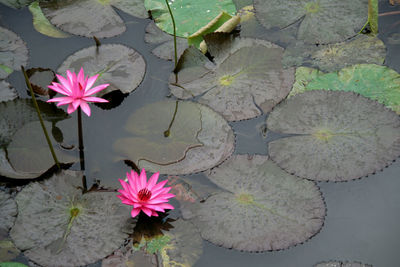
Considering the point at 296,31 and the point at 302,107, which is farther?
the point at 296,31

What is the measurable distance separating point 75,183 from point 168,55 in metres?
1.18

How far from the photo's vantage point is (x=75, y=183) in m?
2.66

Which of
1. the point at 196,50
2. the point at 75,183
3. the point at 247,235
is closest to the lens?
the point at 247,235

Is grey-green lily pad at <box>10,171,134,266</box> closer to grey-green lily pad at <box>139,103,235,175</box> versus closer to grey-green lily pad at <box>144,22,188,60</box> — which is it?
grey-green lily pad at <box>139,103,235,175</box>

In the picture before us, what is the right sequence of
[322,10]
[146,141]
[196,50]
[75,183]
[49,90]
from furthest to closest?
[322,10] < [196,50] < [49,90] < [146,141] < [75,183]

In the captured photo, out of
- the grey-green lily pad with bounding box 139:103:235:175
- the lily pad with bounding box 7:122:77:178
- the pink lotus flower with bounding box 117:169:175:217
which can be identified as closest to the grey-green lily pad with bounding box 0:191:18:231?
the lily pad with bounding box 7:122:77:178

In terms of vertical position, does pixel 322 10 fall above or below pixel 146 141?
above

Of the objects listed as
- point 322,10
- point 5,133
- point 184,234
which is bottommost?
point 184,234

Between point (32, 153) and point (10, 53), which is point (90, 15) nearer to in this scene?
point (10, 53)

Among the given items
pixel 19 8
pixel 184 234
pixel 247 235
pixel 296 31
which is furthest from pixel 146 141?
pixel 19 8

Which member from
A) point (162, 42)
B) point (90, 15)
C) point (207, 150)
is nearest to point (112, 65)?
point (162, 42)

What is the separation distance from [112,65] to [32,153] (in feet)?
2.68

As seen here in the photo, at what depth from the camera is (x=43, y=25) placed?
3613 mm

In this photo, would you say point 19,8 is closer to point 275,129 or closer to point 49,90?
point 49,90
